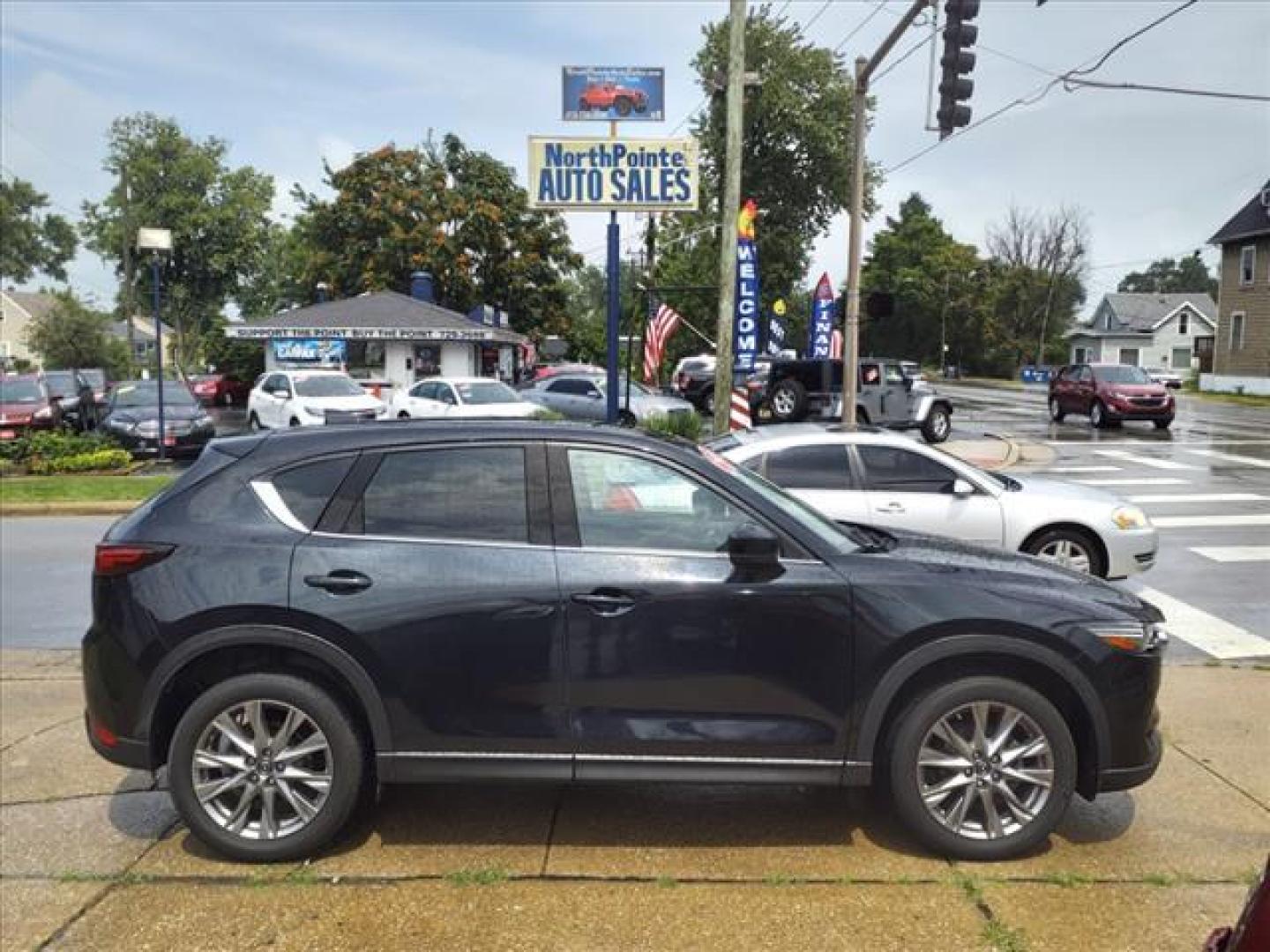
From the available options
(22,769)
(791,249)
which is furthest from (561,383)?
(791,249)

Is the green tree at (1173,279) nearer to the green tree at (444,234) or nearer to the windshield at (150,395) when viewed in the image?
the green tree at (444,234)

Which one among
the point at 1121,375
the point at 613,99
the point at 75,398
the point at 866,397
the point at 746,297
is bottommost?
the point at 75,398

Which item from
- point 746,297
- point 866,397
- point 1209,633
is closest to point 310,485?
point 1209,633

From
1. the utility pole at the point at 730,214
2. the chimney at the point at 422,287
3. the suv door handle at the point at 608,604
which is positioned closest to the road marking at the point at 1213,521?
the utility pole at the point at 730,214

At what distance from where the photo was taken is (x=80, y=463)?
57.2 ft

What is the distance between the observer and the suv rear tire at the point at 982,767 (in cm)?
363

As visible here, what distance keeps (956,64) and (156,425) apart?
51.6 ft

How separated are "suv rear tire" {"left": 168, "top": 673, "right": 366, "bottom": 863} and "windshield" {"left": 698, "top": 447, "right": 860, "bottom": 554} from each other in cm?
175

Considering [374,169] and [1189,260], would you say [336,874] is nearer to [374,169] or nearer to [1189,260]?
[374,169]

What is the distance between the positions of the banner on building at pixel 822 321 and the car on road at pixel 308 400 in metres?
13.1

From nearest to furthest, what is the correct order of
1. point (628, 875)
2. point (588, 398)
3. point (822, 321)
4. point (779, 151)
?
point (628, 875) → point (588, 398) → point (822, 321) → point (779, 151)

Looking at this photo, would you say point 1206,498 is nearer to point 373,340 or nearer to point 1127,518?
point 1127,518

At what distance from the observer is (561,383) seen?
80.4 feet

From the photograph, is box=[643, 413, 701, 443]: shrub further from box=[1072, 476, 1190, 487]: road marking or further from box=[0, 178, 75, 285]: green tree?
box=[0, 178, 75, 285]: green tree
